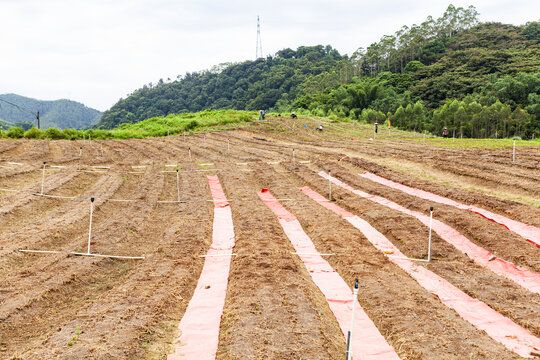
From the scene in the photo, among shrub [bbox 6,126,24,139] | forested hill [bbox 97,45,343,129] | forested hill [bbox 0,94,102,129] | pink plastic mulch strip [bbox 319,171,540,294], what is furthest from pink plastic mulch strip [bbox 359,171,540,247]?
forested hill [bbox 0,94,102,129]

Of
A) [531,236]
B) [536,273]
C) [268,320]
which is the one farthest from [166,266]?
[531,236]

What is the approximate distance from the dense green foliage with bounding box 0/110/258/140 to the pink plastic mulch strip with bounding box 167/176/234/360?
3159 cm

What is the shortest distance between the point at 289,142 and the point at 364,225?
24099 mm

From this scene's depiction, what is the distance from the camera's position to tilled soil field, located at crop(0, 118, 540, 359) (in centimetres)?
547

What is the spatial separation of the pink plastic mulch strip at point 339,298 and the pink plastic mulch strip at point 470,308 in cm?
176

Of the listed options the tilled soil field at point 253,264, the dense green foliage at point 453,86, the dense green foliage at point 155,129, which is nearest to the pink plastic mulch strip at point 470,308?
the tilled soil field at point 253,264

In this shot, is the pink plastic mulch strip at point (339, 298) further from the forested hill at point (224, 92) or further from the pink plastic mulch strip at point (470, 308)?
the forested hill at point (224, 92)

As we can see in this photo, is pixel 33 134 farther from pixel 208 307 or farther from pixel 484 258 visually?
pixel 484 258

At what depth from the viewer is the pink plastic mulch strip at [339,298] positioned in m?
5.47

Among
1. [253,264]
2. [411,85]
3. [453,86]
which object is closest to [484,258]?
[253,264]

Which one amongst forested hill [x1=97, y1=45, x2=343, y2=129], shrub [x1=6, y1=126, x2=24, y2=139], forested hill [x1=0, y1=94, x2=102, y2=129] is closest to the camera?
shrub [x1=6, y1=126, x2=24, y2=139]

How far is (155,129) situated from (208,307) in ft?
126

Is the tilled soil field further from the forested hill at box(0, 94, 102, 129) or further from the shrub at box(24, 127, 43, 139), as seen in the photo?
the forested hill at box(0, 94, 102, 129)

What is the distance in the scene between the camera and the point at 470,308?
6.81 m
